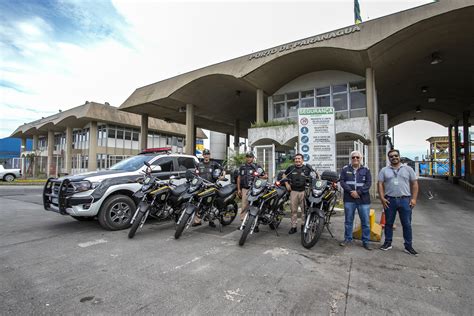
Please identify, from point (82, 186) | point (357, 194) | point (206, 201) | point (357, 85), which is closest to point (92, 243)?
point (82, 186)

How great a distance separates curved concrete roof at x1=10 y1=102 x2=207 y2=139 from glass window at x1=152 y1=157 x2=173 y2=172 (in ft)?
78.7

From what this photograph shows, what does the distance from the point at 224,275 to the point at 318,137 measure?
6954 mm

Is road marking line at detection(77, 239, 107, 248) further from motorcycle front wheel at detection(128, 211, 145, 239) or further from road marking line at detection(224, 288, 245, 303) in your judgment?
road marking line at detection(224, 288, 245, 303)

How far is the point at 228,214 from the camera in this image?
19.8ft

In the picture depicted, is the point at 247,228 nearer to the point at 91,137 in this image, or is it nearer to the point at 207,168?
the point at 207,168

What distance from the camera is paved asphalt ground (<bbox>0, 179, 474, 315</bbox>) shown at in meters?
2.67

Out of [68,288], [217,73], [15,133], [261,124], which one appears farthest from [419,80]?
[15,133]

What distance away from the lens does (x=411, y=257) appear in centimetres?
417

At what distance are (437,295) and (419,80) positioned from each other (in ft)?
61.2

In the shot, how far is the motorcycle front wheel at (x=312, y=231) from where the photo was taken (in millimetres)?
4488

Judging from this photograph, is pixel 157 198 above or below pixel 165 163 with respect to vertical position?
below

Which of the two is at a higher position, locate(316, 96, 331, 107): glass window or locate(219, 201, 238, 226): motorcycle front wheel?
locate(316, 96, 331, 107): glass window

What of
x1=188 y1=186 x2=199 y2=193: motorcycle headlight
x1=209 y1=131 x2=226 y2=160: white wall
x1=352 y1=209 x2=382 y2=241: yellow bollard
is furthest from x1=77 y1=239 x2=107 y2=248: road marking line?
x1=209 y1=131 x2=226 y2=160: white wall

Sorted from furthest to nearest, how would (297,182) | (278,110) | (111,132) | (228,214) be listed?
(111,132)
(278,110)
(228,214)
(297,182)
